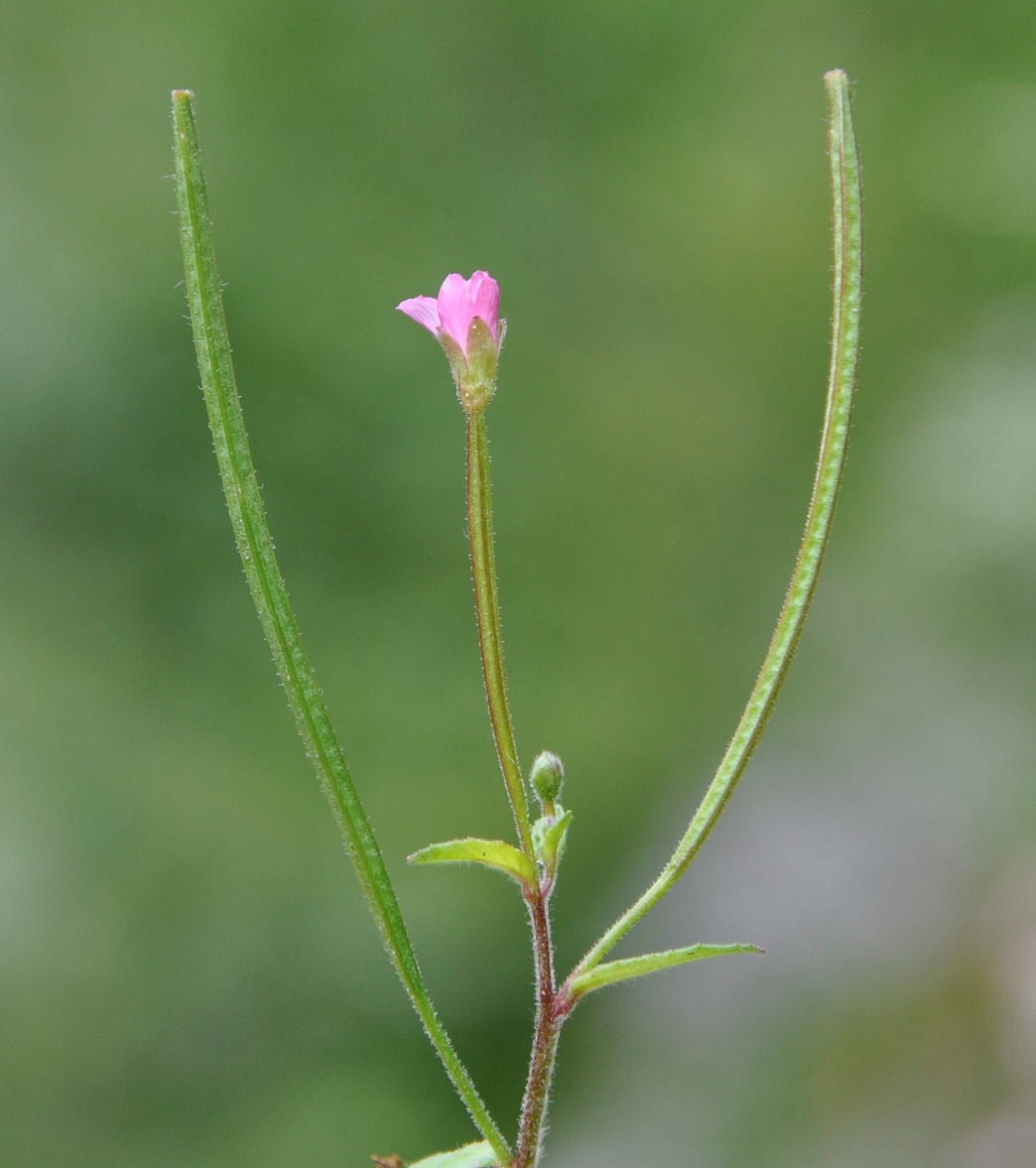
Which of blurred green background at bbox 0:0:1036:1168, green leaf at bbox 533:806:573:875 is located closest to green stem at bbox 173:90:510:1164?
green leaf at bbox 533:806:573:875

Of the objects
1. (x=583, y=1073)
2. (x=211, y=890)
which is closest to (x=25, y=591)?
(x=211, y=890)

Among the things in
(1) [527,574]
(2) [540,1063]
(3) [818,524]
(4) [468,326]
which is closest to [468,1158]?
(2) [540,1063]

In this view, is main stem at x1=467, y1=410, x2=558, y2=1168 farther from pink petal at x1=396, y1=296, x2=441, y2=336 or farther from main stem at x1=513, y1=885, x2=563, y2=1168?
pink petal at x1=396, y1=296, x2=441, y2=336

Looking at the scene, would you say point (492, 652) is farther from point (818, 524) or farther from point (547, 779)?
point (818, 524)

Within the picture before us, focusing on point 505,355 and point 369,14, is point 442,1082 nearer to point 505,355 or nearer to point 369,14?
point 505,355

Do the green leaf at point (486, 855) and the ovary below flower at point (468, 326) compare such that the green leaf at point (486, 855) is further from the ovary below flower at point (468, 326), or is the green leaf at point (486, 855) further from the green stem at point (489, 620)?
the ovary below flower at point (468, 326)
